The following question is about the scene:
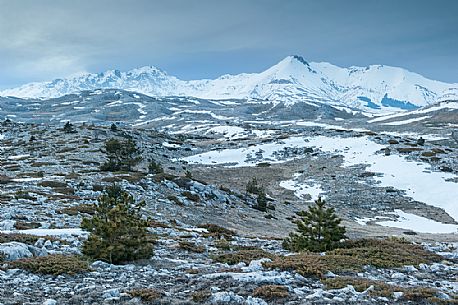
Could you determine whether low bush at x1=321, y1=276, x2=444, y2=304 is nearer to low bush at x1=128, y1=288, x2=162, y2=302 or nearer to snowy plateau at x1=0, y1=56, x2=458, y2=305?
snowy plateau at x1=0, y1=56, x2=458, y2=305

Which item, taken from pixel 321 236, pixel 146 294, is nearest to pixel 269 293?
pixel 146 294

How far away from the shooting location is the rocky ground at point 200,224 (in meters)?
10.3

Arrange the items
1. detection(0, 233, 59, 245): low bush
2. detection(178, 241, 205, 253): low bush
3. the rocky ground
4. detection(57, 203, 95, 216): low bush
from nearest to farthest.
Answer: the rocky ground
detection(0, 233, 59, 245): low bush
detection(178, 241, 205, 253): low bush
detection(57, 203, 95, 216): low bush

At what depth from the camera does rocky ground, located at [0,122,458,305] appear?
406 inches

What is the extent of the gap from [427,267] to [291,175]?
5507 centimetres

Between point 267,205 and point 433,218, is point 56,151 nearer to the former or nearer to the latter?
point 267,205

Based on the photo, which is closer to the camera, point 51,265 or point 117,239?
point 51,265

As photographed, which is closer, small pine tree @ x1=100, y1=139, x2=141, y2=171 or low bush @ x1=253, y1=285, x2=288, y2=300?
low bush @ x1=253, y1=285, x2=288, y2=300

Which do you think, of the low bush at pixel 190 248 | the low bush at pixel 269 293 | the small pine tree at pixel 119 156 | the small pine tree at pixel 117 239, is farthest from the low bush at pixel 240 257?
the small pine tree at pixel 119 156

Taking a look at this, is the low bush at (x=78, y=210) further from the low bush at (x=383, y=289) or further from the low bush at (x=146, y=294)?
the low bush at (x=383, y=289)

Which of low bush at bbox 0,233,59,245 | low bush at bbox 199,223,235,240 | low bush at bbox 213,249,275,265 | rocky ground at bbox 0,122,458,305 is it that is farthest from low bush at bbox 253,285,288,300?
low bush at bbox 199,223,235,240

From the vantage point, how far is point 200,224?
30.0 meters

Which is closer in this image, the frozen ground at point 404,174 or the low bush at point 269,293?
the low bush at point 269,293

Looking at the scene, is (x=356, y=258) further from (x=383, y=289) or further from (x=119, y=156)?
(x=119, y=156)
